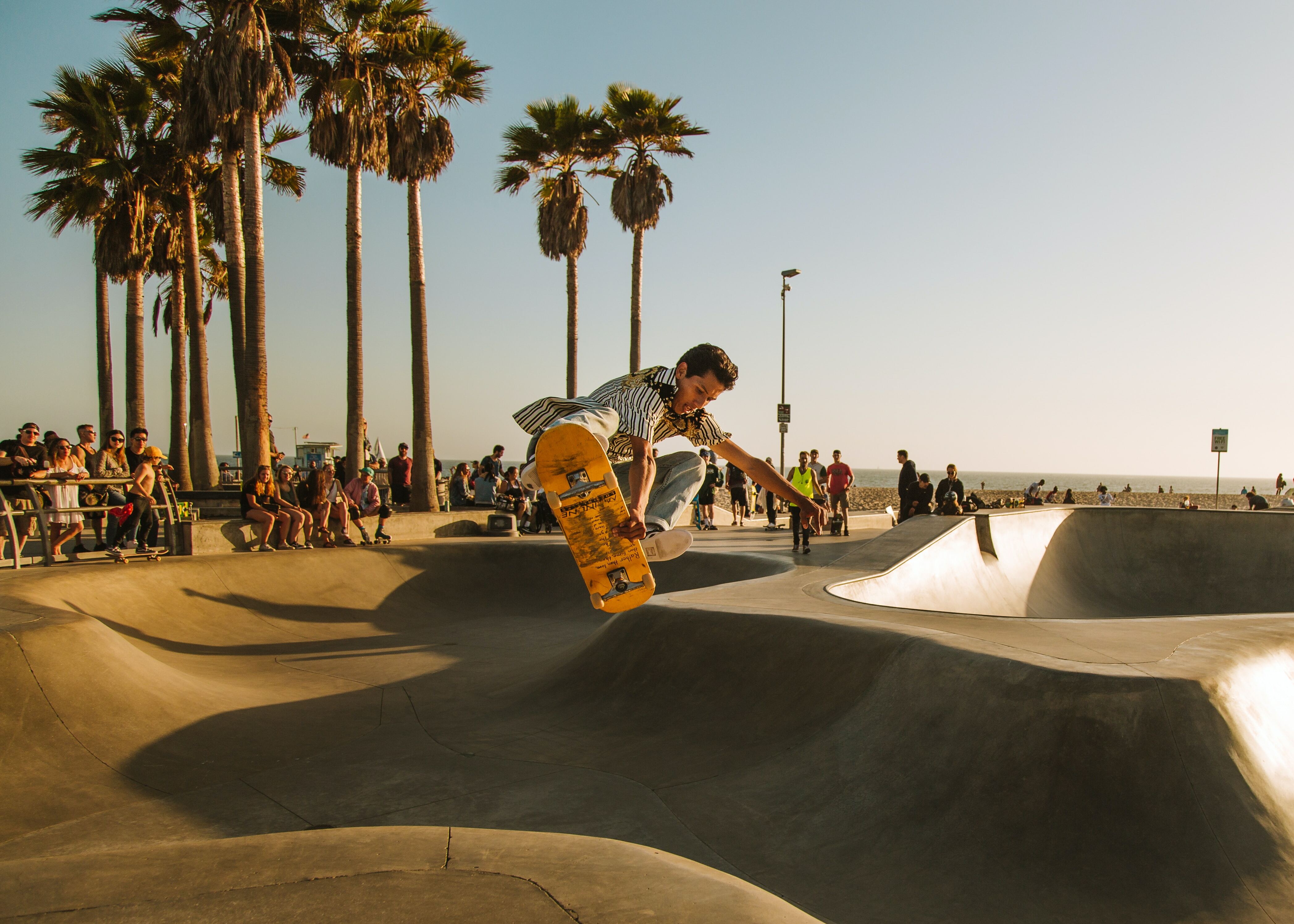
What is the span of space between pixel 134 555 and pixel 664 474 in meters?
7.66

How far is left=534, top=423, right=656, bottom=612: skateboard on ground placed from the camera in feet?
13.7

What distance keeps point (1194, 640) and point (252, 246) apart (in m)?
15.1

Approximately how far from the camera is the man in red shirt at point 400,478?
15.7 metres

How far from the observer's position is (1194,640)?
14.3 feet

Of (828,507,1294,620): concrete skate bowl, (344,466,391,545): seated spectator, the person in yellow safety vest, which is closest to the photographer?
(828,507,1294,620): concrete skate bowl

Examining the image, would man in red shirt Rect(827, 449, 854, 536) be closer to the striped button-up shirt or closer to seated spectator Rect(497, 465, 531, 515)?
seated spectator Rect(497, 465, 531, 515)

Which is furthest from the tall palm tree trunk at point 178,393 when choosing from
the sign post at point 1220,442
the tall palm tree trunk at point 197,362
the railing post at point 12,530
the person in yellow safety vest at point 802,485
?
the sign post at point 1220,442

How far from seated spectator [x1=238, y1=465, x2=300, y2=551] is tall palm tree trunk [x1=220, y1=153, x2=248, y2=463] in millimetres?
3742

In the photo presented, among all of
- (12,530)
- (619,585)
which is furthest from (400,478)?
(619,585)

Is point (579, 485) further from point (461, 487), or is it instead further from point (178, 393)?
point (178, 393)

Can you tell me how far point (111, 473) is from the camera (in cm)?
959

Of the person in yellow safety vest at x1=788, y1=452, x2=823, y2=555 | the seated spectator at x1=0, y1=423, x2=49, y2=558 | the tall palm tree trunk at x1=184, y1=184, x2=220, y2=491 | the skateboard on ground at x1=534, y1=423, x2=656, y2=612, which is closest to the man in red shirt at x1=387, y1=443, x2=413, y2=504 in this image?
the tall palm tree trunk at x1=184, y1=184, x2=220, y2=491

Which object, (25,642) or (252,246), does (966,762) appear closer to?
(25,642)

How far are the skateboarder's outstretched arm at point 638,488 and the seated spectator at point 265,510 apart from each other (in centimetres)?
807
